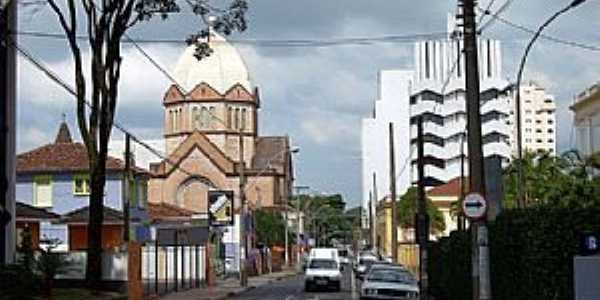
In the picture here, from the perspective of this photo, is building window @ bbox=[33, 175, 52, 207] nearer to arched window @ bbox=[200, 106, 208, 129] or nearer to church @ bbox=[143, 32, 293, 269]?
church @ bbox=[143, 32, 293, 269]

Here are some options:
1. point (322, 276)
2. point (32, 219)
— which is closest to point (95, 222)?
point (322, 276)

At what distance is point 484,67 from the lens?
12525 cm

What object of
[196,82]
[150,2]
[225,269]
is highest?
[196,82]

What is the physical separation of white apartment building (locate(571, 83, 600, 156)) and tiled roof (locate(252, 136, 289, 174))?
175 ft

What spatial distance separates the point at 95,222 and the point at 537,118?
7700 cm

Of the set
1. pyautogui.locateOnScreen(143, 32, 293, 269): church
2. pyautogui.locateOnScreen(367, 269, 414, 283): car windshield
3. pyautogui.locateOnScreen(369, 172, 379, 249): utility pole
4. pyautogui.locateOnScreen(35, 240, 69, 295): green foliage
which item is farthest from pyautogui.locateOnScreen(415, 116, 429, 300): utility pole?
pyautogui.locateOnScreen(143, 32, 293, 269): church

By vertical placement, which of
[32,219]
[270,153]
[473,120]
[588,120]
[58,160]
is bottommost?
[32,219]

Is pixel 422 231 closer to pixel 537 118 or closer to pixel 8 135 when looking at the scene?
pixel 8 135

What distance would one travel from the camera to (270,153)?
139250 mm

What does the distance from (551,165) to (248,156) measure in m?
69.4

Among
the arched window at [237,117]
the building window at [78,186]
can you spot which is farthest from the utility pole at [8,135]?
the arched window at [237,117]

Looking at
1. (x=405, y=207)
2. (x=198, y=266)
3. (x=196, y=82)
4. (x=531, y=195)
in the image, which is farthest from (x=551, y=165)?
(x=196, y=82)

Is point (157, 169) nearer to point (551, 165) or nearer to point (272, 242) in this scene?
point (272, 242)

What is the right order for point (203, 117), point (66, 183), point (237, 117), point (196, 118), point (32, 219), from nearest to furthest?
point (32, 219), point (66, 183), point (237, 117), point (196, 118), point (203, 117)
